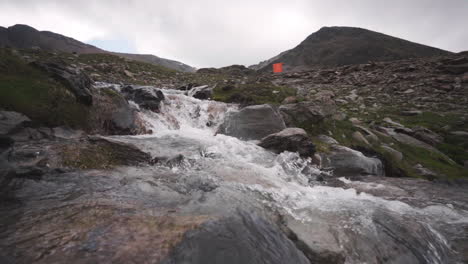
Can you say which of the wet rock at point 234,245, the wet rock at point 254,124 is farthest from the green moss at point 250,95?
the wet rock at point 234,245

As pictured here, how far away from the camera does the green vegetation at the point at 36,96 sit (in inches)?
302

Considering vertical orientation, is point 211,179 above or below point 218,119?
below

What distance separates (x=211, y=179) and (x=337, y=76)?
44845 millimetres

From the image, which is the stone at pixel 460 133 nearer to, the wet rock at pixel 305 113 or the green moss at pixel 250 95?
the wet rock at pixel 305 113

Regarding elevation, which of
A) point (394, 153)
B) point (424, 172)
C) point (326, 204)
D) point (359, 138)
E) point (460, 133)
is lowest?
point (424, 172)

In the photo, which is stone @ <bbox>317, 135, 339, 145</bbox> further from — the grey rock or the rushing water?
the grey rock

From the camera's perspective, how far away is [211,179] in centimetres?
686

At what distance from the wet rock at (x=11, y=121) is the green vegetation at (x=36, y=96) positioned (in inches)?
12.3

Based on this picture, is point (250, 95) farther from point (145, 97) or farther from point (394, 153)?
point (394, 153)

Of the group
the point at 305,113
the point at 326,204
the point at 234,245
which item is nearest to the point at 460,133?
the point at 305,113

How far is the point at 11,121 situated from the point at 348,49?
107137 millimetres

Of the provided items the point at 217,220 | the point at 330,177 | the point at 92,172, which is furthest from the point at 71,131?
the point at 330,177

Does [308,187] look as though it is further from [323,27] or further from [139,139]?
[323,27]

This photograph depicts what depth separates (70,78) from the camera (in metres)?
10.3
